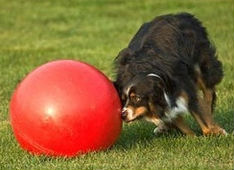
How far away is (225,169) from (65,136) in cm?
181

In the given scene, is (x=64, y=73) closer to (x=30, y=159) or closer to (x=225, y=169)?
(x=30, y=159)

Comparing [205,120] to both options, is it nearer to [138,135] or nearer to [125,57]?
[138,135]

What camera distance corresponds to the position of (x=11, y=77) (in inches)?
566

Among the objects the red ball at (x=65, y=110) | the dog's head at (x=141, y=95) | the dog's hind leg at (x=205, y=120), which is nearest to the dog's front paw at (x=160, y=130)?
the dog's hind leg at (x=205, y=120)

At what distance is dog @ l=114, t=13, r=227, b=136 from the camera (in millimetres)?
8156

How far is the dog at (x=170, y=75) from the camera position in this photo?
26.8 feet

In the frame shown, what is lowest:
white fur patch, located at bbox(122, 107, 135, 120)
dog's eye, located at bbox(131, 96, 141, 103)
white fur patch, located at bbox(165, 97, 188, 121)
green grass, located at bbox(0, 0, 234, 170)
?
green grass, located at bbox(0, 0, 234, 170)

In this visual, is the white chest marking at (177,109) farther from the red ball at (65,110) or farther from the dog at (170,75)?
the red ball at (65,110)

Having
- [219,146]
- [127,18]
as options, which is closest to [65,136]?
[219,146]

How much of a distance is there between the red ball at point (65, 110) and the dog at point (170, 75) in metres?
0.38

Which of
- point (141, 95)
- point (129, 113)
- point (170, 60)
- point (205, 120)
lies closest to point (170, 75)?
point (170, 60)

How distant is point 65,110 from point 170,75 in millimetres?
1553

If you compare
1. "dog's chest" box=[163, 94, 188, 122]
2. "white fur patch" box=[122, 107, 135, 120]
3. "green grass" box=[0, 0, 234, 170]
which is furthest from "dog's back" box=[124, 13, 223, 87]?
"white fur patch" box=[122, 107, 135, 120]

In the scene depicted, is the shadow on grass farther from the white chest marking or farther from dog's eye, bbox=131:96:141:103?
dog's eye, bbox=131:96:141:103
